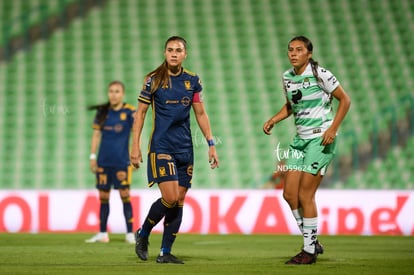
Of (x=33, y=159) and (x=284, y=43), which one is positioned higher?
(x=284, y=43)

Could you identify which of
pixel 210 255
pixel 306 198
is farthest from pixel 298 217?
pixel 210 255

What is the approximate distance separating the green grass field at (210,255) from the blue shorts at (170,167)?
0.74 meters

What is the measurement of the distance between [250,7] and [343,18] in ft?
7.05

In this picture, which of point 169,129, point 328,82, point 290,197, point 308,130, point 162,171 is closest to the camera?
point 162,171

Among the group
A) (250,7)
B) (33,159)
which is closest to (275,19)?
(250,7)

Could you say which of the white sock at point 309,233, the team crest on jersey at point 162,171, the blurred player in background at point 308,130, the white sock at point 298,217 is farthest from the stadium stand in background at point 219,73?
the team crest on jersey at point 162,171

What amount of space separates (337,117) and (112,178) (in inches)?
164

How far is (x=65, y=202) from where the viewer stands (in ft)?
43.3

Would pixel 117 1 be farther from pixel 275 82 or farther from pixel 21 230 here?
pixel 21 230

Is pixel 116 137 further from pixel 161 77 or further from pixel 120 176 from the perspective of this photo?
pixel 161 77

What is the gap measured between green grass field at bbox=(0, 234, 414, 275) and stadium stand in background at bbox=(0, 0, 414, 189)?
12.1 ft

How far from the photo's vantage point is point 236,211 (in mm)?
13289

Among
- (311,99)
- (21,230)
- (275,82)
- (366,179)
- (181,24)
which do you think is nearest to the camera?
(311,99)

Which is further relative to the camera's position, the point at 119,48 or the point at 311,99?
the point at 119,48
